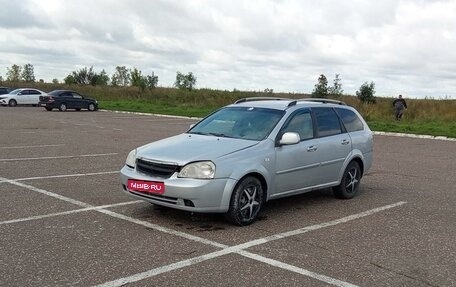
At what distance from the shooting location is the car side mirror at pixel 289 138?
6.72 m

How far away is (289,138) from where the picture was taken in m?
6.71

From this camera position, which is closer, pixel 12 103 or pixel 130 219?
pixel 130 219

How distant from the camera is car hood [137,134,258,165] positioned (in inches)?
241

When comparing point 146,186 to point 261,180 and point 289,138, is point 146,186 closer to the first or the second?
point 261,180

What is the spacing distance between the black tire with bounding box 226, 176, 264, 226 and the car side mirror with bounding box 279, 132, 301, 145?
67cm

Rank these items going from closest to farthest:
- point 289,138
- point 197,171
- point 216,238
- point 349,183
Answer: point 216,238, point 197,171, point 289,138, point 349,183

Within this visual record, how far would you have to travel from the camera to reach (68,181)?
29.0 feet

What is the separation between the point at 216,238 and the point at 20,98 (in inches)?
1562

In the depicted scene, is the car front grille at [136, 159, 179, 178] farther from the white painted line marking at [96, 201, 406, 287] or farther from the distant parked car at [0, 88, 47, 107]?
the distant parked car at [0, 88, 47, 107]

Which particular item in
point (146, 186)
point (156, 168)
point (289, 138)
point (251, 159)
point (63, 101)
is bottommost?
point (63, 101)

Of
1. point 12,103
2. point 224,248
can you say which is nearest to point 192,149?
point 224,248

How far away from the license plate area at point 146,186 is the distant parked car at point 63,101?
30.8 meters

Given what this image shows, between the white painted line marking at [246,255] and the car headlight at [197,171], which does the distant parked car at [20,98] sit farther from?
the white painted line marking at [246,255]

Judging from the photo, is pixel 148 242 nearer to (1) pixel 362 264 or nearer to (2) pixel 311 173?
(1) pixel 362 264
